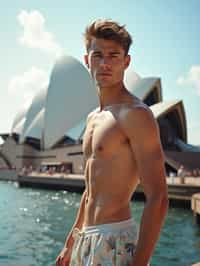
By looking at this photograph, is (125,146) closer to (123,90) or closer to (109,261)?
(123,90)

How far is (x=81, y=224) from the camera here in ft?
6.09

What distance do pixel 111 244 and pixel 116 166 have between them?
0.28 m

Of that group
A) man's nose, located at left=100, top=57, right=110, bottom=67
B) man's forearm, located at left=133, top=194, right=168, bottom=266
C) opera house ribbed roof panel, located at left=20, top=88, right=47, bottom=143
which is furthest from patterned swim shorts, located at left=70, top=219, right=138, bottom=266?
opera house ribbed roof panel, located at left=20, top=88, right=47, bottom=143

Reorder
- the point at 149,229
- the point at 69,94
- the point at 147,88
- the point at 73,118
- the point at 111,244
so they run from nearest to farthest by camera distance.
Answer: the point at 149,229
the point at 111,244
the point at 147,88
the point at 69,94
the point at 73,118

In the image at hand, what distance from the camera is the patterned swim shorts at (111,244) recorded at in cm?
152

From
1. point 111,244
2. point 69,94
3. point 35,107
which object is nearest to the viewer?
point 111,244

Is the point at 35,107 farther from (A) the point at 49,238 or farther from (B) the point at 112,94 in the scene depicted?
(B) the point at 112,94

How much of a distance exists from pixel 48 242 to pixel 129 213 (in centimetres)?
805

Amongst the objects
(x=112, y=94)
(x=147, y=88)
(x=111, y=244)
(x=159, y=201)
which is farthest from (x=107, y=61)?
Result: (x=147, y=88)

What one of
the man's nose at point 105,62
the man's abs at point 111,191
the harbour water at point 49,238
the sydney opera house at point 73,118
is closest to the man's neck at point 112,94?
the man's nose at point 105,62

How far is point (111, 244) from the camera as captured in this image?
1523mm

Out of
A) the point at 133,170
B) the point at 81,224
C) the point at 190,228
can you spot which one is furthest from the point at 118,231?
the point at 190,228

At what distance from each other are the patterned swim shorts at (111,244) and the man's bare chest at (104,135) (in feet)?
0.90

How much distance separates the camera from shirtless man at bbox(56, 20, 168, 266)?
56.4 inches
